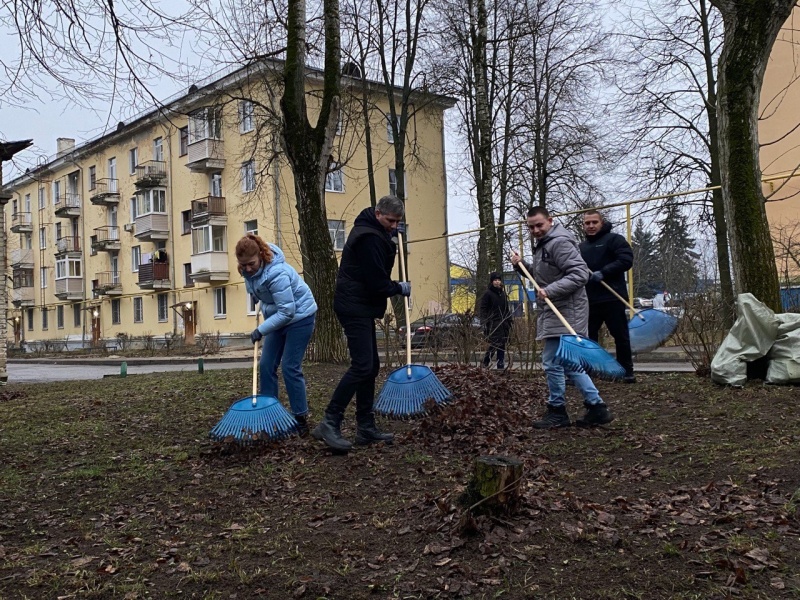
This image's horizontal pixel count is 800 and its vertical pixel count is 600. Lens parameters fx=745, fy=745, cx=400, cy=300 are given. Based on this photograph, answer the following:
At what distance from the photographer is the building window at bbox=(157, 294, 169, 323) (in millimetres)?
37500

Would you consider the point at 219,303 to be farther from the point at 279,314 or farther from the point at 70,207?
the point at 279,314

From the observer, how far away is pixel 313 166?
11477 millimetres

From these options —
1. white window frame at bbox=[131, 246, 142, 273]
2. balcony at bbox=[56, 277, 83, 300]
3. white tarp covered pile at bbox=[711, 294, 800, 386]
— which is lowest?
white tarp covered pile at bbox=[711, 294, 800, 386]

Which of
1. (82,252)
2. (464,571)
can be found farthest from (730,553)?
(82,252)

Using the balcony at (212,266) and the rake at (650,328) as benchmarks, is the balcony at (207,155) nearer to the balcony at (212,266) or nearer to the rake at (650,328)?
the balcony at (212,266)

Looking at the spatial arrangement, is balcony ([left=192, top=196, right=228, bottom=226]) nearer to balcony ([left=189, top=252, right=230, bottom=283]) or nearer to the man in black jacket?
balcony ([left=189, top=252, right=230, bottom=283])

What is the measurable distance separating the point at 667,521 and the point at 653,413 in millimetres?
2734

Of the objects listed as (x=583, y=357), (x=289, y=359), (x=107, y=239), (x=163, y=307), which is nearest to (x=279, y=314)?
(x=289, y=359)

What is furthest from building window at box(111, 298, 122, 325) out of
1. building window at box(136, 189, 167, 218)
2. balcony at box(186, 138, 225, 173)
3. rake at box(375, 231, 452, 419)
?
rake at box(375, 231, 452, 419)

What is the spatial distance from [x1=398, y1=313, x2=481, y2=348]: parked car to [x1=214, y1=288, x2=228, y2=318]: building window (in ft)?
83.6

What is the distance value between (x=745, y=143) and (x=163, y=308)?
3436 cm

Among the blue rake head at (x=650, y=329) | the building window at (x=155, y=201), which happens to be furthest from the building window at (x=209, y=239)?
the blue rake head at (x=650, y=329)

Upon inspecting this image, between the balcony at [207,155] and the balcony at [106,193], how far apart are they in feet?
33.0

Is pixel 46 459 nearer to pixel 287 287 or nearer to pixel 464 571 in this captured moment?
pixel 287 287
